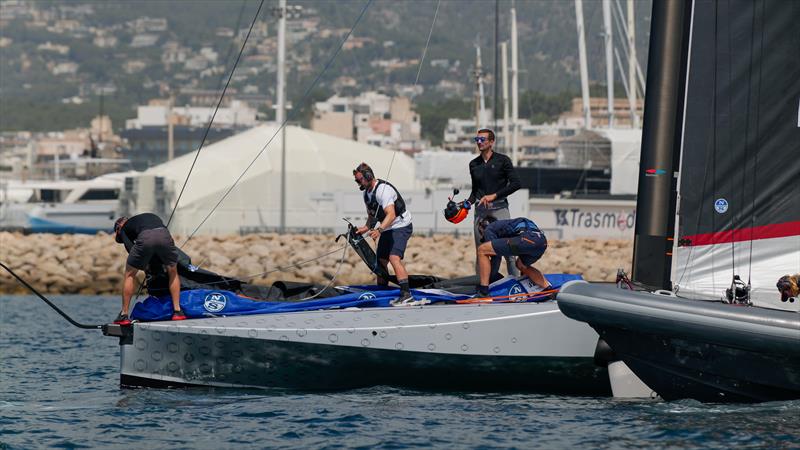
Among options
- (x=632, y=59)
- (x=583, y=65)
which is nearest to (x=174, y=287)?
(x=632, y=59)

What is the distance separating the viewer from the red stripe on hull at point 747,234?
37.7 ft

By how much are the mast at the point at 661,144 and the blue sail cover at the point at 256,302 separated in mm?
929

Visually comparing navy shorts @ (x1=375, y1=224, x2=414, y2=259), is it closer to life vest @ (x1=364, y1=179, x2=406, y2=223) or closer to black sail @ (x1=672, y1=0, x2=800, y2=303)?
life vest @ (x1=364, y1=179, x2=406, y2=223)

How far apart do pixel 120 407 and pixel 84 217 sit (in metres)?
40.2

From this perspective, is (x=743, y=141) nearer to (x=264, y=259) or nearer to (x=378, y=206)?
(x=378, y=206)

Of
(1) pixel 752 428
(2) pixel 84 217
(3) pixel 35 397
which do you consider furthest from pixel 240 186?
(1) pixel 752 428

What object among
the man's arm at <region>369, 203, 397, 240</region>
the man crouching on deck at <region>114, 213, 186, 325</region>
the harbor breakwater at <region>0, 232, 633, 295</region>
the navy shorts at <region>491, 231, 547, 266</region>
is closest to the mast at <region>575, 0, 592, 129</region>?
the harbor breakwater at <region>0, 232, 633, 295</region>

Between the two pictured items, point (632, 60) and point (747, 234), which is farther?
point (632, 60)

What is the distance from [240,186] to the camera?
46.5 m

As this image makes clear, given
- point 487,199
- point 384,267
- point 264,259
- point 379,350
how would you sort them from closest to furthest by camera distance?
point 379,350 → point 487,199 → point 384,267 → point 264,259

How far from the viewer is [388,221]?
12430 mm

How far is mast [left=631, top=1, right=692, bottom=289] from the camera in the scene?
38.3 feet

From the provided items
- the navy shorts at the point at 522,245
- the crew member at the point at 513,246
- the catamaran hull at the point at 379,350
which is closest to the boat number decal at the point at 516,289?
the crew member at the point at 513,246

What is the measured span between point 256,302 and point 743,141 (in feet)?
14.4
